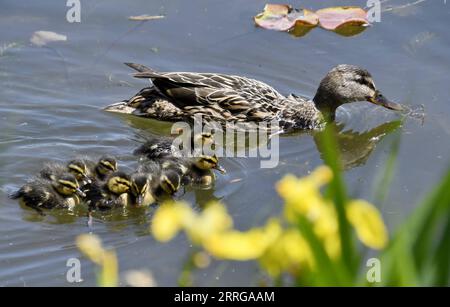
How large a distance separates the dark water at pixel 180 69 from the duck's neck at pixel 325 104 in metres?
0.19

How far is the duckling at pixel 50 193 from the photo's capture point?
17.6 feet

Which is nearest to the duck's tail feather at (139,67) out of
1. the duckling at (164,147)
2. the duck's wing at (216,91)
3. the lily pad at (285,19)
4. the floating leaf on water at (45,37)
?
the duck's wing at (216,91)

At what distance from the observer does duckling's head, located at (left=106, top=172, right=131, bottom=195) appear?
5383 millimetres

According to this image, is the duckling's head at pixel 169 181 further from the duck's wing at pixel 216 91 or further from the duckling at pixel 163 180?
the duck's wing at pixel 216 91

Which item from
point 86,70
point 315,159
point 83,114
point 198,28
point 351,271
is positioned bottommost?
point 351,271

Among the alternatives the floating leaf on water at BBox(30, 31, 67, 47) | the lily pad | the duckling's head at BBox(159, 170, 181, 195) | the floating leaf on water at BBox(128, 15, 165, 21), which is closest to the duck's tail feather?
the floating leaf on water at BBox(30, 31, 67, 47)

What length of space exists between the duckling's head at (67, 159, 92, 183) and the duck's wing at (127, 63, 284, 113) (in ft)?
4.77

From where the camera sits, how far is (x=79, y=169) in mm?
5707

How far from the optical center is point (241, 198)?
564cm

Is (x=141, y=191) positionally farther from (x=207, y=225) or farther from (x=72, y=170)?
(x=207, y=225)
